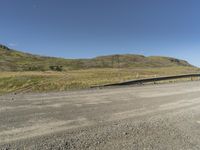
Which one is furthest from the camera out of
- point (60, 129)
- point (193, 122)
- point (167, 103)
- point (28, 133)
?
point (167, 103)

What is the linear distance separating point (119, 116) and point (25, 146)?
3.76m

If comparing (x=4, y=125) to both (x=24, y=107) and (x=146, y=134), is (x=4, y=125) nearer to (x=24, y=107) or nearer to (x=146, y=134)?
(x=24, y=107)

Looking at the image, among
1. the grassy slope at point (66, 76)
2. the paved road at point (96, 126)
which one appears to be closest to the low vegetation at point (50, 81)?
the grassy slope at point (66, 76)

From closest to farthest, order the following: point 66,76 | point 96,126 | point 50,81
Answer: point 96,126
point 50,81
point 66,76

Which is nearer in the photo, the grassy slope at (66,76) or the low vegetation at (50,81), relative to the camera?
the low vegetation at (50,81)

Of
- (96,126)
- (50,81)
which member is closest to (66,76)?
(50,81)

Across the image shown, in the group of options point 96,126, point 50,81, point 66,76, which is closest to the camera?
point 96,126

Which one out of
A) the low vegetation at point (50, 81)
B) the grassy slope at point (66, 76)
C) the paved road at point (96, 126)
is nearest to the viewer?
the paved road at point (96, 126)

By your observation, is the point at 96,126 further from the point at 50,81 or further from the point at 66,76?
the point at 66,76

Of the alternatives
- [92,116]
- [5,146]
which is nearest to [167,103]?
[92,116]

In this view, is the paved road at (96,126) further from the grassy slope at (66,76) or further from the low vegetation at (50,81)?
the grassy slope at (66,76)

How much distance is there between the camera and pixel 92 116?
320 inches

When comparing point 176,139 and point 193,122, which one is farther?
point 193,122

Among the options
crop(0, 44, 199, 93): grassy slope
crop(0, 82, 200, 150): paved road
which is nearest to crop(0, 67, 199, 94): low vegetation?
crop(0, 44, 199, 93): grassy slope
